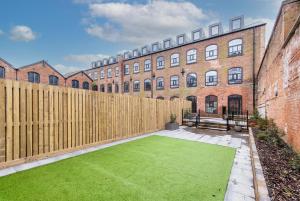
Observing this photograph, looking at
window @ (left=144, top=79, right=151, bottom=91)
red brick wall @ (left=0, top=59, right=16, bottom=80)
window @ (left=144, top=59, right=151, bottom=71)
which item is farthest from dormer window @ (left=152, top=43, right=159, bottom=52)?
red brick wall @ (left=0, top=59, right=16, bottom=80)

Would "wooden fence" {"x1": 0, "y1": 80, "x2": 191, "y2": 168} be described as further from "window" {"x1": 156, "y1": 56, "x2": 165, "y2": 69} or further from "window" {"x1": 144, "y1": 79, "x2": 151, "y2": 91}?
"window" {"x1": 144, "y1": 79, "x2": 151, "y2": 91}

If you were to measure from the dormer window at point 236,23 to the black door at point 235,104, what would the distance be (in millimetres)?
6928

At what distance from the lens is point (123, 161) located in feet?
13.0

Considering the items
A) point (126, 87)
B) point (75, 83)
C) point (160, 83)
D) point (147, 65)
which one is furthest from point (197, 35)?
point (75, 83)

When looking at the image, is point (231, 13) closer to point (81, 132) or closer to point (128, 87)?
point (128, 87)

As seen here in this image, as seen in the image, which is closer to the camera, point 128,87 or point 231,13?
point 231,13

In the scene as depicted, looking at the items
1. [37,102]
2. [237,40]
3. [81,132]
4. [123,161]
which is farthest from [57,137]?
[237,40]

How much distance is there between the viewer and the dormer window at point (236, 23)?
14.7 m

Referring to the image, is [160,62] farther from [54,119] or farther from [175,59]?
[54,119]

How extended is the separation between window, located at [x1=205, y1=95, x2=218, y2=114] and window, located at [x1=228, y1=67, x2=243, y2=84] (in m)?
2.28

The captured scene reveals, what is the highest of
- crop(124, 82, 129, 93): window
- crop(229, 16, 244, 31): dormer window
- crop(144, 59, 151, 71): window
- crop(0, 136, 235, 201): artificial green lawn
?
crop(229, 16, 244, 31): dormer window

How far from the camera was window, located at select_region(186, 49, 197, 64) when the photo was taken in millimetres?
17278

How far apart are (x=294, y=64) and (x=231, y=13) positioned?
49.7 feet

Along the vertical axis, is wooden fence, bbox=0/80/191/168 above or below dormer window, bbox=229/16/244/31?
below
